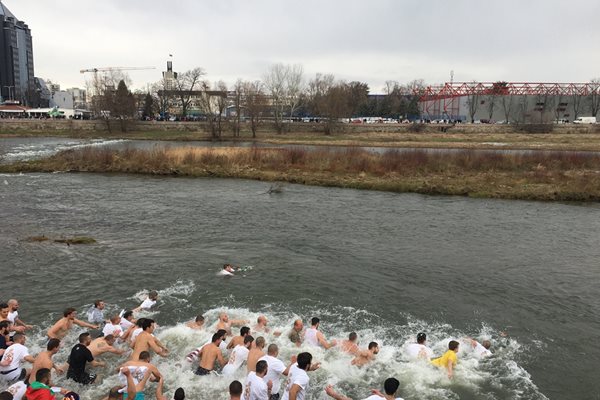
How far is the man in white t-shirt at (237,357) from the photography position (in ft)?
43.1

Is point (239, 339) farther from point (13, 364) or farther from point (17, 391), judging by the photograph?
point (13, 364)

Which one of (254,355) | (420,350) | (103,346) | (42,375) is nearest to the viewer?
(42,375)

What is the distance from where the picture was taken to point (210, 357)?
13.4 m

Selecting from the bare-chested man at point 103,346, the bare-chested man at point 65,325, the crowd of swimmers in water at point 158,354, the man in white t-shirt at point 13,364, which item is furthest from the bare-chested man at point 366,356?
the man in white t-shirt at point 13,364

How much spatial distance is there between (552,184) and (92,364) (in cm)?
4245

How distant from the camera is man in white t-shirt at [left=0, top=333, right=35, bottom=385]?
12.3 meters

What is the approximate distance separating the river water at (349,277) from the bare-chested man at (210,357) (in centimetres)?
30

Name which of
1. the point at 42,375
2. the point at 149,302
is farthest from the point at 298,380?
the point at 149,302

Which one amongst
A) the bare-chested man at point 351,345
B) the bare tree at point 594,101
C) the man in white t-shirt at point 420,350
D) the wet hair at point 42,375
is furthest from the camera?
the bare tree at point 594,101

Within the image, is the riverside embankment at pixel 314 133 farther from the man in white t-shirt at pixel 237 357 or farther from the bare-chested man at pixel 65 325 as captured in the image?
the man in white t-shirt at pixel 237 357

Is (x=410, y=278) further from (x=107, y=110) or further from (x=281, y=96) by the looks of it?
(x=281, y=96)

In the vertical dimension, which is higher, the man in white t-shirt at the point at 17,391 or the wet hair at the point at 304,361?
the wet hair at the point at 304,361

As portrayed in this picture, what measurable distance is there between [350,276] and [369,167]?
29.4m

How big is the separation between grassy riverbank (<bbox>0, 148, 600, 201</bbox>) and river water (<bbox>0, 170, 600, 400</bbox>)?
19.1 ft
